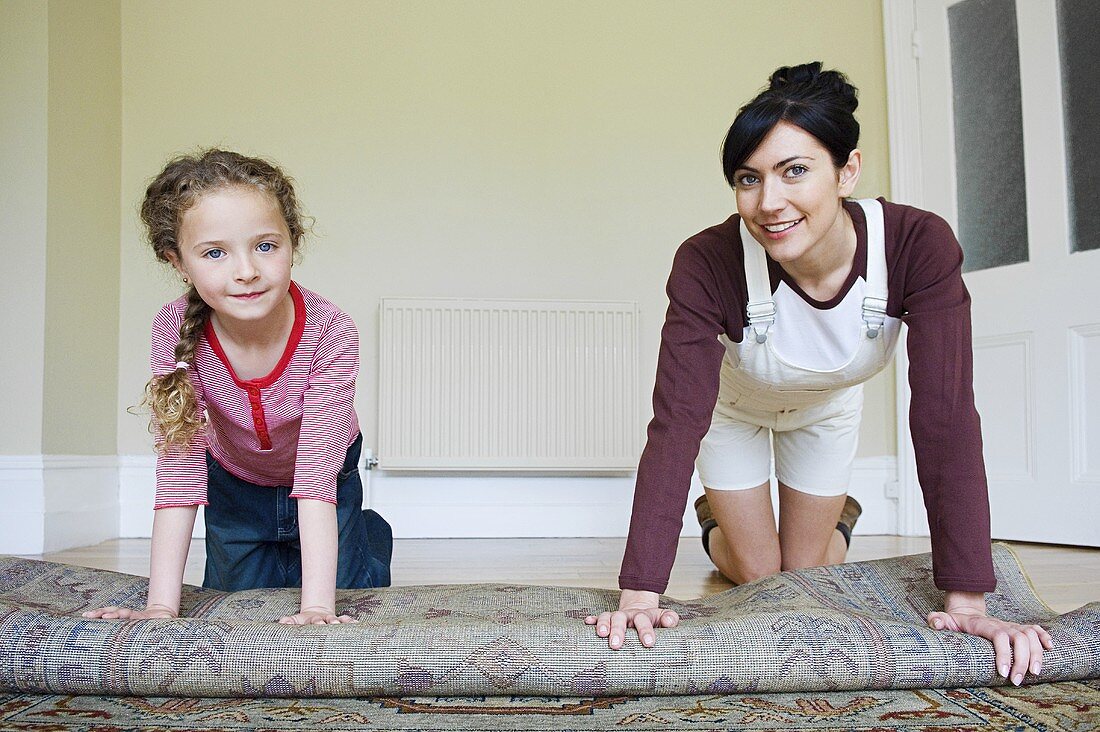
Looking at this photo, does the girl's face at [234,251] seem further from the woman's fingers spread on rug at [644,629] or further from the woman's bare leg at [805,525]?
the woman's bare leg at [805,525]

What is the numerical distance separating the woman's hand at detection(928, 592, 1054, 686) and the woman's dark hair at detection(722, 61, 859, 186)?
0.63m

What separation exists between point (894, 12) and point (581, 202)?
1366 millimetres

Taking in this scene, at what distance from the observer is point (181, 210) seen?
131cm

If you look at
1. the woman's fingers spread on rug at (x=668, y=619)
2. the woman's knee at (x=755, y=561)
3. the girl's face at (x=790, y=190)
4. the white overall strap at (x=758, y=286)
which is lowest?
the woman's knee at (x=755, y=561)

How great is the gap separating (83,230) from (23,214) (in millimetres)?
259

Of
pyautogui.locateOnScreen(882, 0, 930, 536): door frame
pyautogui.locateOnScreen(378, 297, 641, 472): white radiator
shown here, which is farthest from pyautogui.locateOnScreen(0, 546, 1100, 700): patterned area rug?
pyautogui.locateOnScreen(882, 0, 930, 536): door frame

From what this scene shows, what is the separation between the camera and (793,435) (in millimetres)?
1959

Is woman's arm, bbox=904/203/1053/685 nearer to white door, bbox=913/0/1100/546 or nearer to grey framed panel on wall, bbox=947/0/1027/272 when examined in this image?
white door, bbox=913/0/1100/546

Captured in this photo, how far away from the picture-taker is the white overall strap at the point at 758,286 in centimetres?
144

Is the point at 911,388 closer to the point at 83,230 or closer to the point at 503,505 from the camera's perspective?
the point at 503,505

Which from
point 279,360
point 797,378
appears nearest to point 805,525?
point 797,378

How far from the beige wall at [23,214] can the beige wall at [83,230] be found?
0.10 feet

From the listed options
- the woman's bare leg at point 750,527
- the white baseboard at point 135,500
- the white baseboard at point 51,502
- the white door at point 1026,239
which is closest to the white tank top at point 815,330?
the woman's bare leg at point 750,527

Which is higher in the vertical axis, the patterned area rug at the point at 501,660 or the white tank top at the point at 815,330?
the white tank top at the point at 815,330
